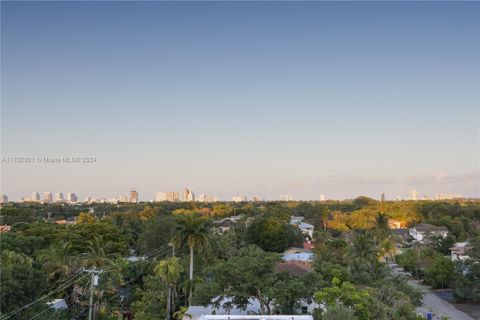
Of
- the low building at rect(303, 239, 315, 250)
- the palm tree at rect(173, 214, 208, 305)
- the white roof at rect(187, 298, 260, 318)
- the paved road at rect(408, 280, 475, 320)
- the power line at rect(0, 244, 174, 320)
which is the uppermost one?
the palm tree at rect(173, 214, 208, 305)

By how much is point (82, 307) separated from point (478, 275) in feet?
104

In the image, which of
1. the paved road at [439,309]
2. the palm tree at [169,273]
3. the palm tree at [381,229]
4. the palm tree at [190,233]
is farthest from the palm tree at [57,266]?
the palm tree at [381,229]

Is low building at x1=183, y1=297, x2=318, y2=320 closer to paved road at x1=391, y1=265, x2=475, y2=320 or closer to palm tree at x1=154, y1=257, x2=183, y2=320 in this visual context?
palm tree at x1=154, y1=257, x2=183, y2=320

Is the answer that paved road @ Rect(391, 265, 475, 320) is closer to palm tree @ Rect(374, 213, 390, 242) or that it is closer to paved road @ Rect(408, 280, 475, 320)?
paved road @ Rect(408, 280, 475, 320)

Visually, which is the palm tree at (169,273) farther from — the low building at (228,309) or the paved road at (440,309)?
the paved road at (440,309)

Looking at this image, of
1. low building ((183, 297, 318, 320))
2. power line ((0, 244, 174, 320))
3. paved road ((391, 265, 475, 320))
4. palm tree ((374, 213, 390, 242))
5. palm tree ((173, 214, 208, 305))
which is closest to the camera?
power line ((0, 244, 174, 320))

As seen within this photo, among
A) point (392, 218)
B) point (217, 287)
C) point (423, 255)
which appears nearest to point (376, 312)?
point (217, 287)

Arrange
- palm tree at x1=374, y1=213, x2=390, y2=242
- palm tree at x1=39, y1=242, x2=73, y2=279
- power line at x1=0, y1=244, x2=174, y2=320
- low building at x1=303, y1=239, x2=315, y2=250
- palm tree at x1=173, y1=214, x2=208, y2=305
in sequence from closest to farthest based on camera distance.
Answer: power line at x1=0, y1=244, x2=174, y2=320
palm tree at x1=39, y1=242, x2=73, y2=279
palm tree at x1=173, y1=214, x2=208, y2=305
palm tree at x1=374, y1=213, x2=390, y2=242
low building at x1=303, y1=239, x2=315, y2=250

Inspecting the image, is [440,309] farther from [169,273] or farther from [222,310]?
[169,273]

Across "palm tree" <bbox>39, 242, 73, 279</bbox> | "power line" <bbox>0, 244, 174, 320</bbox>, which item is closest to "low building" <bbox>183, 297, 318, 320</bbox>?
"power line" <bbox>0, 244, 174, 320</bbox>

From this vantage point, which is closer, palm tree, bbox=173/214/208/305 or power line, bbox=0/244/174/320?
power line, bbox=0/244/174/320

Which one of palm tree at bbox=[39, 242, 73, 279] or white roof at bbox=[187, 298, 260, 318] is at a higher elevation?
palm tree at bbox=[39, 242, 73, 279]

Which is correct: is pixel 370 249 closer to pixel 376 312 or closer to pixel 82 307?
pixel 376 312

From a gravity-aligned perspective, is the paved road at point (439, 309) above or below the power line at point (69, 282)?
below
